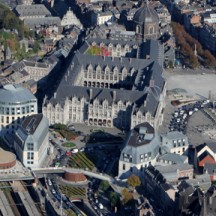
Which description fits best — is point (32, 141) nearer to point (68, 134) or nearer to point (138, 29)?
point (68, 134)

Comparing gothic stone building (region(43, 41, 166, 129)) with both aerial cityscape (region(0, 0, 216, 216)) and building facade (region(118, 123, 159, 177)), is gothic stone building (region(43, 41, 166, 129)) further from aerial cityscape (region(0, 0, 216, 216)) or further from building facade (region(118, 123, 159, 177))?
building facade (region(118, 123, 159, 177))

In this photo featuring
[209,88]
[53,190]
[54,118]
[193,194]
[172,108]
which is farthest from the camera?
[209,88]

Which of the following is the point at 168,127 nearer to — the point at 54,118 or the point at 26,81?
the point at 54,118

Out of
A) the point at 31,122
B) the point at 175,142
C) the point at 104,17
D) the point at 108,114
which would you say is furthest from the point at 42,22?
the point at 175,142

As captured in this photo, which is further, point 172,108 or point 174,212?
point 172,108

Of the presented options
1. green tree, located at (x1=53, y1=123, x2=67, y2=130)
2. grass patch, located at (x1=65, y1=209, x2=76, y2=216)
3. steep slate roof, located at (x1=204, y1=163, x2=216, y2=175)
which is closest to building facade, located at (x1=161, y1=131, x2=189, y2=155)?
steep slate roof, located at (x1=204, y1=163, x2=216, y2=175)

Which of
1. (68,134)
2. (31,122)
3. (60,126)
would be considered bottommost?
(68,134)

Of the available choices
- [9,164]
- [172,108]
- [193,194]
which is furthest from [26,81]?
[193,194]
